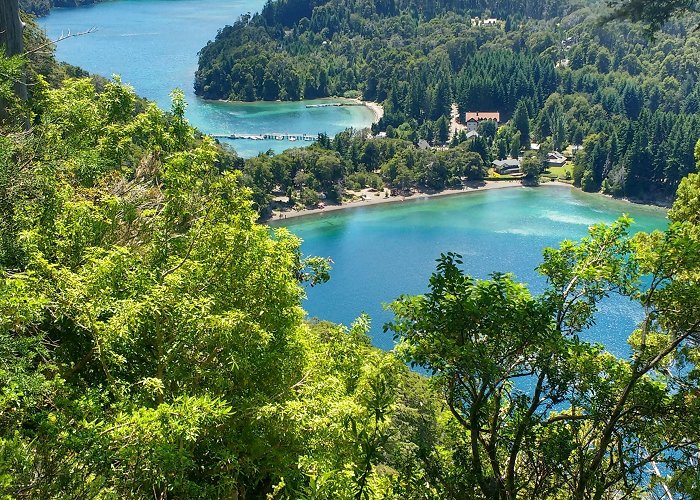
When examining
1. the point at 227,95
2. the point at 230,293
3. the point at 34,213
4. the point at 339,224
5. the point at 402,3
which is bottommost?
the point at 339,224

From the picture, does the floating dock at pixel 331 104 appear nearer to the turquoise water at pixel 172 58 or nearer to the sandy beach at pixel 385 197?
the turquoise water at pixel 172 58

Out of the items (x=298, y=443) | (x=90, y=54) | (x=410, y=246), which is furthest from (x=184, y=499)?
(x=90, y=54)

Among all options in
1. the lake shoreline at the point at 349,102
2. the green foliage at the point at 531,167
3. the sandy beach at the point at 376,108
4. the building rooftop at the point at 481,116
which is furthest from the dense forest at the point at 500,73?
the green foliage at the point at 531,167

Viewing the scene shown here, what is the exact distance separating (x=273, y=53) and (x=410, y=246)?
171 ft

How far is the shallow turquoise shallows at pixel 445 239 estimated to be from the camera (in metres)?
28.3

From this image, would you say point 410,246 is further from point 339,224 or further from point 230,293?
point 230,293

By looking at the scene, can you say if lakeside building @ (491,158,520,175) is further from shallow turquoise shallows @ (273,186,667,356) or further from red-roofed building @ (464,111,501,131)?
red-roofed building @ (464,111,501,131)

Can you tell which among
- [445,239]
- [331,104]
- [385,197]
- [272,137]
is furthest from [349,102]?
[445,239]

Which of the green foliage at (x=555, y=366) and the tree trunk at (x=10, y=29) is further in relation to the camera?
the tree trunk at (x=10, y=29)

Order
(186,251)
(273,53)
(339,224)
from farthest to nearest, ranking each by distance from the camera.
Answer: (273,53) → (339,224) → (186,251)

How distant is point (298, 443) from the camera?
4730 millimetres

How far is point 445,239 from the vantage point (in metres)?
37.3

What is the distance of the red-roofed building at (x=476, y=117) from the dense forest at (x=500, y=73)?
1.45 meters

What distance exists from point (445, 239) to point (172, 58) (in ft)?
215
